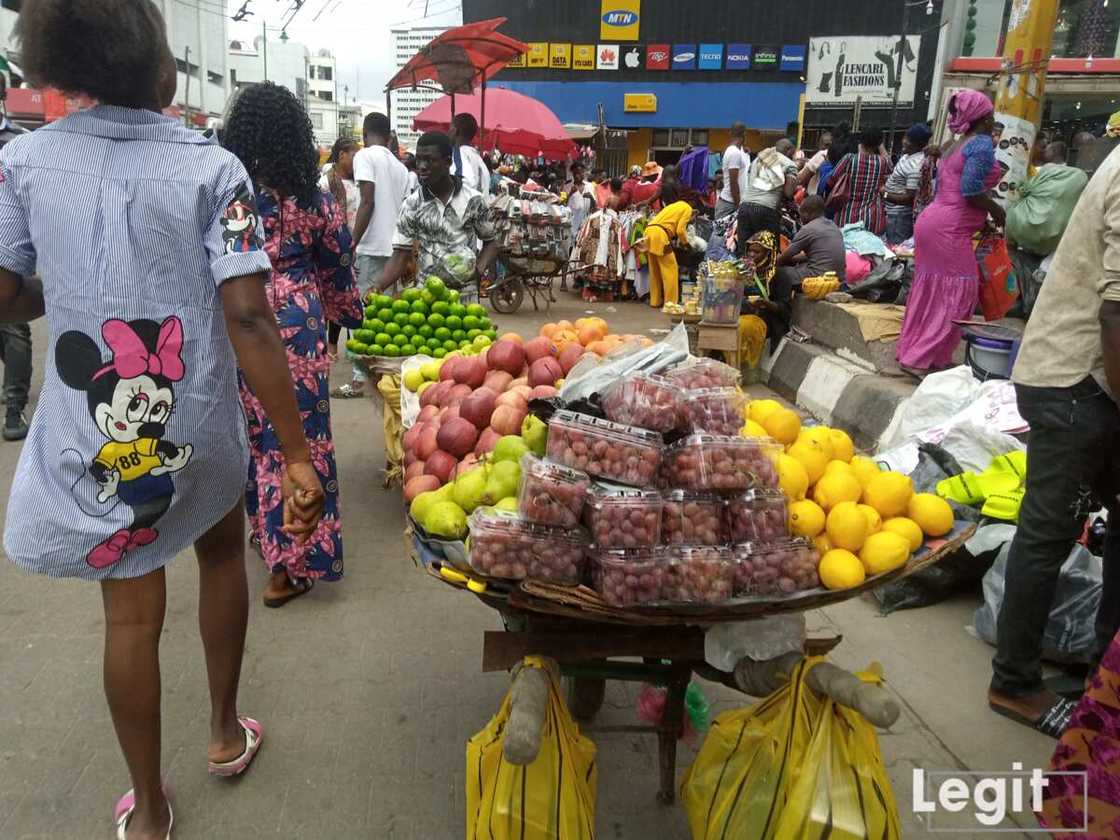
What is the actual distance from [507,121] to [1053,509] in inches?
527

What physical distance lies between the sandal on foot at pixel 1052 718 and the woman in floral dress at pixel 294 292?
271 cm

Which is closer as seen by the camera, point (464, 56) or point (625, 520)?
point (625, 520)

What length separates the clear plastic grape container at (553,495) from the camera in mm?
1787

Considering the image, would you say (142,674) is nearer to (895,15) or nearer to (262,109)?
(262,109)

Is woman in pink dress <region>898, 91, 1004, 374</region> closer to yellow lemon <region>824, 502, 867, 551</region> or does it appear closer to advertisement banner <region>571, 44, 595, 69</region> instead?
yellow lemon <region>824, 502, 867, 551</region>

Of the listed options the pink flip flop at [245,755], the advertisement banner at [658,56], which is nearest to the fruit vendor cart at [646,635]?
the pink flip flop at [245,755]

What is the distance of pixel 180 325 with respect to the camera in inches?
71.6

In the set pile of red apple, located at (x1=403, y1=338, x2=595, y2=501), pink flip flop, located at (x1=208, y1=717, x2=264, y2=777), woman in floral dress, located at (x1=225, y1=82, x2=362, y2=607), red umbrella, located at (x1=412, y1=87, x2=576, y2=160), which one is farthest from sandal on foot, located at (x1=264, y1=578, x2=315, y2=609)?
red umbrella, located at (x1=412, y1=87, x2=576, y2=160)

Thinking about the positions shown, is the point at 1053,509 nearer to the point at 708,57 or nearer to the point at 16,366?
the point at 16,366

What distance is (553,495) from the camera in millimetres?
1790

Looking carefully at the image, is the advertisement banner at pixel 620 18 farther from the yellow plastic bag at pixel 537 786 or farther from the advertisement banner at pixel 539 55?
the yellow plastic bag at pixel 537 786

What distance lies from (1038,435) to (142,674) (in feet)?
8.81

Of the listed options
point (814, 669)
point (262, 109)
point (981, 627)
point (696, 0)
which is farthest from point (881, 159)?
point (696, 0)

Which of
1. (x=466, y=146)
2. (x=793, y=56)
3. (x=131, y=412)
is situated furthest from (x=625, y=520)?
(x=793, y=56)
